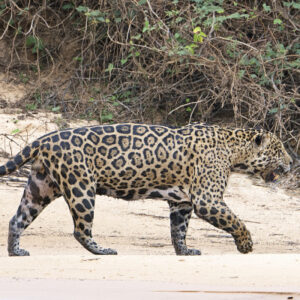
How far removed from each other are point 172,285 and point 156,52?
6.63m

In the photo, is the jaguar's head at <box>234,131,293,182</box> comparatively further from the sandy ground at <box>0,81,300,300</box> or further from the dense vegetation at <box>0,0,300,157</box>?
the dense vegetation at <box>0,0,300,157</box>

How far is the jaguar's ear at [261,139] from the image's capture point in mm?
7719

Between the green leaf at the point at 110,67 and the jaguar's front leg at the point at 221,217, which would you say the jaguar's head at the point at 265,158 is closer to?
the jaguar's front leg at the point at 221,217

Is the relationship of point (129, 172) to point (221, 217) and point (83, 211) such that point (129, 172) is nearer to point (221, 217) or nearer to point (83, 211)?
point (83, 211)

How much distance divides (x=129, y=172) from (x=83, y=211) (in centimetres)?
56

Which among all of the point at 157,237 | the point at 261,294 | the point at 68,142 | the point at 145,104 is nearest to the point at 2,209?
the point at 157,237

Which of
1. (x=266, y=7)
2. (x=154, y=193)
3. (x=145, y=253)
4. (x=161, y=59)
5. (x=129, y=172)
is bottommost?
(x=145, y=253)

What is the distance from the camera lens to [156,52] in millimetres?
11492

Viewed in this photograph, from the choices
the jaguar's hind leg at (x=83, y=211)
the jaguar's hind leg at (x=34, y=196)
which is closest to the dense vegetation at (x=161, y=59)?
the jaguar's hind leg at (x=34, y=196)

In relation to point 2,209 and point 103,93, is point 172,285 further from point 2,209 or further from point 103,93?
point 103,93

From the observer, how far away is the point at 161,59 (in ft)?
38.5

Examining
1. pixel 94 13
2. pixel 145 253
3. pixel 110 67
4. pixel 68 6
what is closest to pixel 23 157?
pixel 145 253

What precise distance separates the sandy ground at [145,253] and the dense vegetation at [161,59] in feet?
3.19

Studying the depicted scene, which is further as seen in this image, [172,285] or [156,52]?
[156,52]
